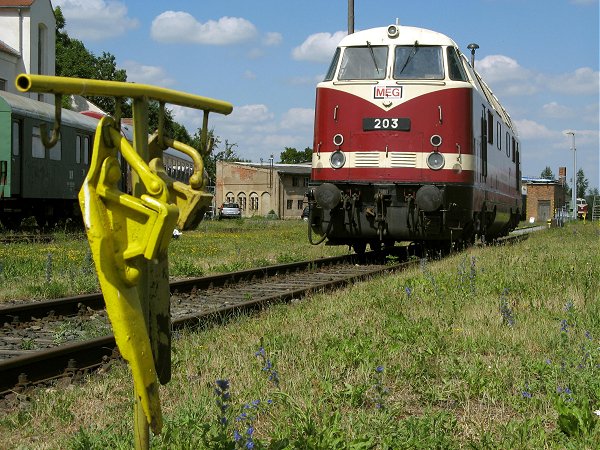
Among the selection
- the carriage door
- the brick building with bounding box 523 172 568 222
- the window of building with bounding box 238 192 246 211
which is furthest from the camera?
the brick building with bounding box 523 172 568 222

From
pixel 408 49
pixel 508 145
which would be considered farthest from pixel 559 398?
pixel 508 145

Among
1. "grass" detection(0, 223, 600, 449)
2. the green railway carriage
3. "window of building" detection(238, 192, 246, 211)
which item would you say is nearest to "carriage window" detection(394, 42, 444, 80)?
"grass" detection(0, 223, 600, 449)

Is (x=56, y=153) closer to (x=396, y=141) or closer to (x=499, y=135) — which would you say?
(x=499, y=135)

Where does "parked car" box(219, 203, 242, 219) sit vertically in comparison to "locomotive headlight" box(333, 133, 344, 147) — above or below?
below

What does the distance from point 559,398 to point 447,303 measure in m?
3.68

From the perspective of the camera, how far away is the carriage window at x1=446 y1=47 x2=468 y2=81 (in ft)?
42.5

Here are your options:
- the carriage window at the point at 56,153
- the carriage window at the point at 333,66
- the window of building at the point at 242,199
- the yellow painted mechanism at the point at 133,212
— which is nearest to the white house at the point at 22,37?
the carriage window at the point at 56,153

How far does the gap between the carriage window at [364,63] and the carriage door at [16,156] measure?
30.9ft

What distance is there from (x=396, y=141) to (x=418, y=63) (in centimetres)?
137

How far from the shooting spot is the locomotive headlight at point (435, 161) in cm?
1262

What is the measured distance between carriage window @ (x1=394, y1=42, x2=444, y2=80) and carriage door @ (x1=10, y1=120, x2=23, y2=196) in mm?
10127

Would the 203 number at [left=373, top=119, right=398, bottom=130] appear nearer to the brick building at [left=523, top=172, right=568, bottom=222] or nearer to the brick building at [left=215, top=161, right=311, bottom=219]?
the brick building at [left=215, top=161, right=311, bottom=219]

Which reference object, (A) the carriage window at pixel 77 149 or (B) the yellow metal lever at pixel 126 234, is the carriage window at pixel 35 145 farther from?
(B) the yellow metal lever at pixel 126 234

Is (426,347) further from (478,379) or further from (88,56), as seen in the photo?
(88,56)
